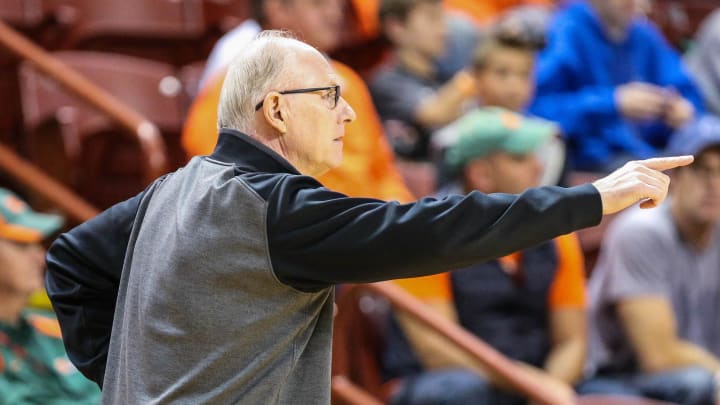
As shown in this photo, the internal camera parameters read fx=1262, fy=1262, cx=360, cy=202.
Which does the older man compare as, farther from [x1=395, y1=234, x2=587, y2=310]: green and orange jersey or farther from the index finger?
[x1=395, y1=234, x2=587, y2=310]: green and orange jersey

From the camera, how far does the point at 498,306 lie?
10.2 ft

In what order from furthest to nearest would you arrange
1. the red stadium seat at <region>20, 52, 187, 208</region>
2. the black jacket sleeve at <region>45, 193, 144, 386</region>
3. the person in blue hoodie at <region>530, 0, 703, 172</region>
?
the person in blue hoodie at <region>530, 0, 703, 172</region> < the red stadium seat at <region>20, 52, 187, 208</region> < the black jacket sleeve at <region>45, 193, 144, 386</region>

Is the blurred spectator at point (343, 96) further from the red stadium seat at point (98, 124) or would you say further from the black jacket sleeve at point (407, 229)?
the black jacket sleeve at point (407, 229)

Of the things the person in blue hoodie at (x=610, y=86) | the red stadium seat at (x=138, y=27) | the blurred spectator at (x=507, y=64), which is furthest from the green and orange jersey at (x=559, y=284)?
the red stadium seat at (x=138, y=27)

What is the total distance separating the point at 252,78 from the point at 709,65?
10.3 feet

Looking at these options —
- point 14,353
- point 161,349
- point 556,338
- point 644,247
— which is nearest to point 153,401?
point 161,349

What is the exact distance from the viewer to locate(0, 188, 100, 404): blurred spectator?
2.78 meters

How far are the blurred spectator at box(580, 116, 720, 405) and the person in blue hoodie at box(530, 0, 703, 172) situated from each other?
0.42m

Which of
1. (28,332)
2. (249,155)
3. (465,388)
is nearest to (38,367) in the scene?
(28,332)

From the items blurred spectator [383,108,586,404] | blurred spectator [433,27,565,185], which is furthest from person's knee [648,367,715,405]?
blurred spectator [433,27,565,185]

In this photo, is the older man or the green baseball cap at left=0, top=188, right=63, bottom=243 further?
the green baseball cap at left=0, top=188, right=63, bottom=243

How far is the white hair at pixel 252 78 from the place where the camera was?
5.53 feet

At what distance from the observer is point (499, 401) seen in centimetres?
296

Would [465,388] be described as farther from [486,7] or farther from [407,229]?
[486,7]
